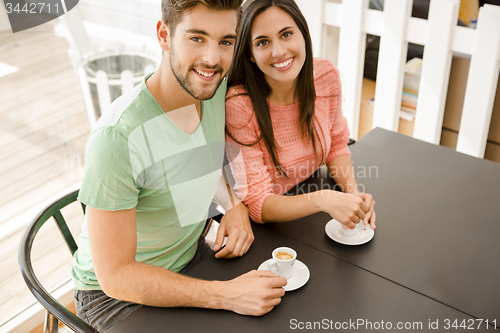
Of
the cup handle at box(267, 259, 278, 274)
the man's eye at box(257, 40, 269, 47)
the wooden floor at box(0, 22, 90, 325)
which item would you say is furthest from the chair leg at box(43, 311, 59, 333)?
the man's eye at box(257, 40, 269, 47)

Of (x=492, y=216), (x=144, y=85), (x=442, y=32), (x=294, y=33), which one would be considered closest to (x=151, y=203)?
(x=144, y=85)

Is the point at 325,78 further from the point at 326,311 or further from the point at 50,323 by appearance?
the point at 50,323

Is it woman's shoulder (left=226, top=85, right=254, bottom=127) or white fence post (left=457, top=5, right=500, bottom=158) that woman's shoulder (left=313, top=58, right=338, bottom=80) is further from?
white fence post (left=457, top=5, right=500, bottom=158)

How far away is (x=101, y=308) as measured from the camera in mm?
1163

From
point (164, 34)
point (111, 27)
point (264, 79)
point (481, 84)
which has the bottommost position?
point (481, 84)

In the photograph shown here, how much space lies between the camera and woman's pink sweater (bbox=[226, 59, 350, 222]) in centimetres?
137

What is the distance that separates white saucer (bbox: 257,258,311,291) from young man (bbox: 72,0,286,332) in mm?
38

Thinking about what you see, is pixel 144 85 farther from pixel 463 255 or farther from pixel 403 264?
pixel 463 255

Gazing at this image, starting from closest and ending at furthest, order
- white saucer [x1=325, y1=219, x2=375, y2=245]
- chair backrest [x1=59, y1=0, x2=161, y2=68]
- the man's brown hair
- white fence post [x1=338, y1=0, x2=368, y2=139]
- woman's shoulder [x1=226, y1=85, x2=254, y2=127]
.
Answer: the man's brown hair, white saucer [x1=325, y1=219, x2=375, y2=245], woman's shoulder [x1=226, y1=85, x2=254, y2=127], chair backrest [x1=59, y1=0, x2=161, y2=68], white fence post [x1=338, y1=0, x2=368, y2=139]

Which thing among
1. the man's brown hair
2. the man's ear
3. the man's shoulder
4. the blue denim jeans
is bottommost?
the blue denim jeans

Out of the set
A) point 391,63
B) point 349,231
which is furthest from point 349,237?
point 391,63

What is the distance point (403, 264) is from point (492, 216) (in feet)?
1.20

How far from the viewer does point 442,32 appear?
2.08 m

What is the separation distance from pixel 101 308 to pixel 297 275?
55 cm
